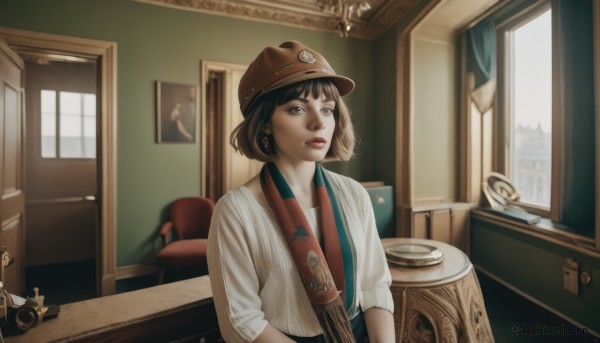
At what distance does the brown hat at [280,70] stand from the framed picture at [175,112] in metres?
2.78

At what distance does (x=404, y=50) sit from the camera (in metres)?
3.51

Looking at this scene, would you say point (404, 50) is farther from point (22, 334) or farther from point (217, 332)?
point (22, 334)

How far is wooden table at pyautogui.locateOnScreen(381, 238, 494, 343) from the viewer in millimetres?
1348

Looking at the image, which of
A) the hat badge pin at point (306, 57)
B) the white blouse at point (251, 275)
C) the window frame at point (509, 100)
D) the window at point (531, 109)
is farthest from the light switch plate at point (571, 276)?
the hat badge pin at point (306, 57)

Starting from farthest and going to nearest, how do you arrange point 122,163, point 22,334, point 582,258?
1. point 122,163
2. point 582,258
3. point 22,334

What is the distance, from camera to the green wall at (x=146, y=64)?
310 cm

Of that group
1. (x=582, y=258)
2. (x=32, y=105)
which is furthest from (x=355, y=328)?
(x=32, y=105)

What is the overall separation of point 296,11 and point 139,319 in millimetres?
3575

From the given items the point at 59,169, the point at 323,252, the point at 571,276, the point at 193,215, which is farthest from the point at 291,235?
the point at 59,169

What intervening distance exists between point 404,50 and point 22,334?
144 inches

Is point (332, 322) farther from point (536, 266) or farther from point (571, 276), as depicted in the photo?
point (536, 266)

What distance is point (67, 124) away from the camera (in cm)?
427

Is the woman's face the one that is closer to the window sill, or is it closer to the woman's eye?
the woman's eye

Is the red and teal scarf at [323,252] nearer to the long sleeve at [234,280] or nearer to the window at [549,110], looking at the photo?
the long sleeve at [234,280]
